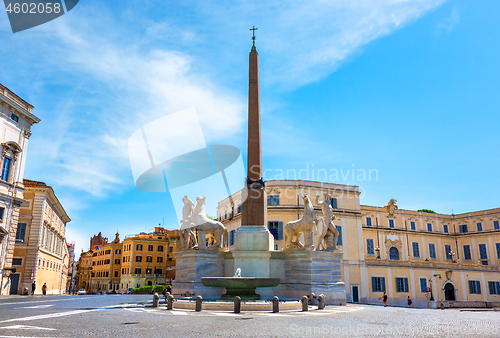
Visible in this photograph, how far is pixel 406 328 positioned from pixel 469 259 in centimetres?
5628

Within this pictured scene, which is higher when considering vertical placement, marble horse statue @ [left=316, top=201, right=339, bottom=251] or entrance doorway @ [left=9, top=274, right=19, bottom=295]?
marble horse statue @ [left=316, top=201, right=339, bottom=251]

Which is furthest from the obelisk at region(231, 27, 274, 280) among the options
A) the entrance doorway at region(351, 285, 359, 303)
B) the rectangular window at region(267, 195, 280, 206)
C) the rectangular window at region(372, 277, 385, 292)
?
the rectangular window at region(372, 277, 385, 292)

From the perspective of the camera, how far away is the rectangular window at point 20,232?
1372 inches

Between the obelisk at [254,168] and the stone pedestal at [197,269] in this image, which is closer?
the stone pedestal at [197,269]

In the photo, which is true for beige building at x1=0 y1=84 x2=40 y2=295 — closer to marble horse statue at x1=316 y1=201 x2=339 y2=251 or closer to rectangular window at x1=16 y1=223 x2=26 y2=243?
rectangular window at x1=16 y1=223 x2=26 y2=243

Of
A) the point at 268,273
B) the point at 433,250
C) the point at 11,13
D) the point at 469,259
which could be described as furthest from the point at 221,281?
the point at 469,259

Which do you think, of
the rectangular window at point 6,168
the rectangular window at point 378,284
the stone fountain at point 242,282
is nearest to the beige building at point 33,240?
the rectangular window at point 6,168

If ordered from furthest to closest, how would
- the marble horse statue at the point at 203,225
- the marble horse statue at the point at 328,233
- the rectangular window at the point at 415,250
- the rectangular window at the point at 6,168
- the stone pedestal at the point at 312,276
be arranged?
the rectangular window at the point at 415,250 → the rectangular window at the point at 6,168 → the marble horse statue at the point at 203,225 → the marble horse statue at the point at 328,233 → the stone pedestal at the point at 312,276

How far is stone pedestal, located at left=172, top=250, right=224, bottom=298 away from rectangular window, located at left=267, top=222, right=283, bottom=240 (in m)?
23.6

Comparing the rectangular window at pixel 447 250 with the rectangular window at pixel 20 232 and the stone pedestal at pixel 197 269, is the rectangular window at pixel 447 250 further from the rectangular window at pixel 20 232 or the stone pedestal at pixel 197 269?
the rectangular window at pixel 20 232

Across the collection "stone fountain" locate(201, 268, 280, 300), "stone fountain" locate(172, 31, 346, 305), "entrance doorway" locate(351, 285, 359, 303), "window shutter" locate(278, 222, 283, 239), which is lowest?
"entrance doorway" locate(351, 285, 359, 303)

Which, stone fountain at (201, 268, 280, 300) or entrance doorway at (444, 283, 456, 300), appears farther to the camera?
entrance doorway at (444, 283, 456, 300)

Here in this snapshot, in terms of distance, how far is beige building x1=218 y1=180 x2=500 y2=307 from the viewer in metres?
43.5

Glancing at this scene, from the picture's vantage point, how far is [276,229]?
4294cm
